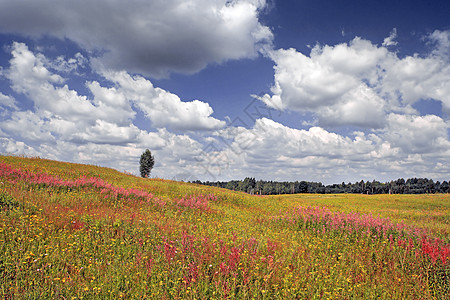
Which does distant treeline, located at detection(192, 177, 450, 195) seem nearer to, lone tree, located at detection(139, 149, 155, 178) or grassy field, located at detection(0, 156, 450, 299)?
lone tree, located at detection(139, 149, 155, 178)

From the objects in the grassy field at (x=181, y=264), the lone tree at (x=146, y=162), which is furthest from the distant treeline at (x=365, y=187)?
the grassy field at (x=181, y=264)

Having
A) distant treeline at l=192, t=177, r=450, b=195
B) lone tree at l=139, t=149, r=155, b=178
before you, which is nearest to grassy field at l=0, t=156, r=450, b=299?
lone tree at l=139, t=149, r=155, b=178

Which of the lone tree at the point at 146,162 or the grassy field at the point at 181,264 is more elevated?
the lone tree at the point at 146,162

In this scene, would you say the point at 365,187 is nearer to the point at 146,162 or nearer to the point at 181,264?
the point at 146,162

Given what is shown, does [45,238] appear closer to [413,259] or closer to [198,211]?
[198,211]

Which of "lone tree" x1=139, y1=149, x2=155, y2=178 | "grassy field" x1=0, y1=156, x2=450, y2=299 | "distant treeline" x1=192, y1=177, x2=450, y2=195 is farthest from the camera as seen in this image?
"distant treeline" x1=192, y1=177, x2=450, y2=195

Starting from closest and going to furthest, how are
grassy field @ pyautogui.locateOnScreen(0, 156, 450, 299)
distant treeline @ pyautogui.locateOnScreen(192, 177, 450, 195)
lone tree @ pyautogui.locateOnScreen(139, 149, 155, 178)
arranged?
grassy field @ pyautogui.locateOnScreen(0, 156, 450, 299) < lone tree @ pyautogui.locateOnScreen(139, 149, 155, 178) < distant treeline @ pyautogui.locateOnScreen(192, 177, 450, 195)

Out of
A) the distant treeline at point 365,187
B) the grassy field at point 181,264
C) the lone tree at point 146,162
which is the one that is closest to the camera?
the grassy field at point 181,264

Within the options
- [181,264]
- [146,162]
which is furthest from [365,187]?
[181,264]

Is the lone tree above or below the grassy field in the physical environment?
above

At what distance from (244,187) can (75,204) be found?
167 m

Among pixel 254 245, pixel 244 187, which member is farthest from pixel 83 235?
pixel 244 187

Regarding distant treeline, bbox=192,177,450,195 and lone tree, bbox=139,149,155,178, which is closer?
lone tree, bbox=139,149,155,178

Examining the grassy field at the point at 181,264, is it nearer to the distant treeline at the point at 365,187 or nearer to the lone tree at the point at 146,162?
the lone tree at the point at 146,162
